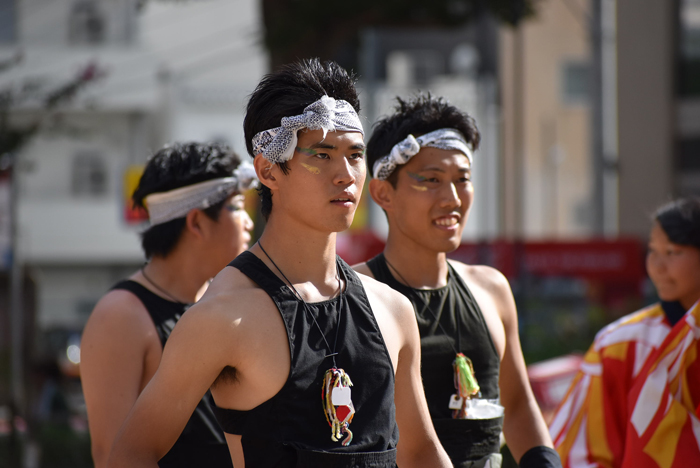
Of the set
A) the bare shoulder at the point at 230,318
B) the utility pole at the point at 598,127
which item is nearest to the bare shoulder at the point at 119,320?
the bare shoulder at the point at 230,318

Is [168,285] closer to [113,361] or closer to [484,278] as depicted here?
[113,361]

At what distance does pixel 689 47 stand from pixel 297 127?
10858 mm

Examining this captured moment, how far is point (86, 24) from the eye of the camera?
2667 cm

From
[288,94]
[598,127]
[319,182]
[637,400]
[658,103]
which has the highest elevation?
[658,103]

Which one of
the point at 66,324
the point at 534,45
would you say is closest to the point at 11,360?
the point at 66,324

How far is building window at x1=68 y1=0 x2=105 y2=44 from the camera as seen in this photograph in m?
26.5

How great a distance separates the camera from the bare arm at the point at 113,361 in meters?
2.80

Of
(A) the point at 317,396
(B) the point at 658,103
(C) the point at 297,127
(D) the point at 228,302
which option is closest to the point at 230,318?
(D) the point at 228,302

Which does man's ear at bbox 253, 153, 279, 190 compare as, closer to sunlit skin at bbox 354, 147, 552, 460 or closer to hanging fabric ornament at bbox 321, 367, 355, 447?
hanging fabric ornament at bbox 321, 367, 355, 447

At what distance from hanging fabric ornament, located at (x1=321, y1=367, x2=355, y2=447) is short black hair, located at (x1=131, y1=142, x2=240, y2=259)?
146 cm

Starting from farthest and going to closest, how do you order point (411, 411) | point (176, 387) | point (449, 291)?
point (449, 291) < point (411, 411) < point (176, 387)

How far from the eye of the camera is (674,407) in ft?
10.7

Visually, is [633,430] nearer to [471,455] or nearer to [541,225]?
[471,455]

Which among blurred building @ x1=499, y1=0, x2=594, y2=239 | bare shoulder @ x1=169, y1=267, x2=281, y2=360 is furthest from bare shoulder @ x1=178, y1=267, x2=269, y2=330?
blurred building @ x1=499, y1=0, x2=594, y2=239
